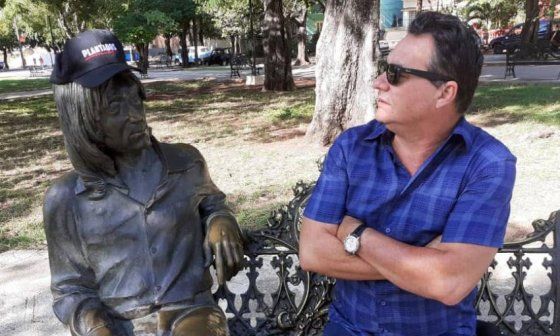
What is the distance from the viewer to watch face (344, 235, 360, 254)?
2.08 meters

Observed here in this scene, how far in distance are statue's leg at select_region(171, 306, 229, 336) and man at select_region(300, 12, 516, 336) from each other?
0.41m

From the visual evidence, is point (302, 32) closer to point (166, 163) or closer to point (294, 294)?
point (294, 294)

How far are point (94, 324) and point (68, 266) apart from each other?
0.29 metres

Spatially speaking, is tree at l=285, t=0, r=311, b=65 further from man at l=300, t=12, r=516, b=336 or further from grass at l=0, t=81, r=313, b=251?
man at l=300, t=12, r=516, b=336

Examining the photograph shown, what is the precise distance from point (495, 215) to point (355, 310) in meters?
0.67

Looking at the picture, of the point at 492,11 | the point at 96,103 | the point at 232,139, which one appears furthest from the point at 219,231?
the point at 492,11

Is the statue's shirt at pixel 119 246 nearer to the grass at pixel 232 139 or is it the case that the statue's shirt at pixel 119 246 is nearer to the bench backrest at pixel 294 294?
the bench backrest at pixel 294 294

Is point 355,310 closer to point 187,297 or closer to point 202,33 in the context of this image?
point 187,297

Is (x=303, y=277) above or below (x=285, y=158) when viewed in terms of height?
above

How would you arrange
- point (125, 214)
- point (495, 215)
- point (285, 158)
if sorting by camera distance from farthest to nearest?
point (285, 158) < point (125, 214) < point (495, 215)

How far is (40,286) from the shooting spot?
178 inches

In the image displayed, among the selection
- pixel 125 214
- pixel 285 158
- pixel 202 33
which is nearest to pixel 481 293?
pixel 125 214

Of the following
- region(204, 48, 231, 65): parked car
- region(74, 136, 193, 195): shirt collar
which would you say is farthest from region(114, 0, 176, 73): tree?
region(74, 136, 193, 195): shirt collar

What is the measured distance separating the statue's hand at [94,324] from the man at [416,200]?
0.78 meters
